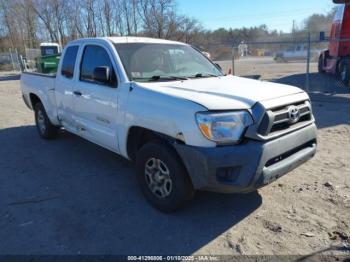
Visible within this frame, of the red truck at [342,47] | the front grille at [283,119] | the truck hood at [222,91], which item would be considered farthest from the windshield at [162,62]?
the red truck at [342,47]

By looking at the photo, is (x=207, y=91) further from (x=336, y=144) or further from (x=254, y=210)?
(x=336, y=144)

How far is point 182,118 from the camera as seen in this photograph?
326 cm

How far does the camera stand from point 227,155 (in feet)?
10.1

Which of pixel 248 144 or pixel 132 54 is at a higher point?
pixel 132 54

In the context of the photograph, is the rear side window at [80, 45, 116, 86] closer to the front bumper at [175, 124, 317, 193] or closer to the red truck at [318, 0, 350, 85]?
the front bumper at [175, 124, 317, 193]

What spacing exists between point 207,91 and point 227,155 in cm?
85

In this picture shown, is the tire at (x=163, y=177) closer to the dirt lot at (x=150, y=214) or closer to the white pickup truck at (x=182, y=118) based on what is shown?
the white pickup truck at (x=182, y=118)

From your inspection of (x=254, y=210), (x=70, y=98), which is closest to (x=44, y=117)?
(x=70, y=98)

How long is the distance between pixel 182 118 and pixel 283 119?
1.07 metres

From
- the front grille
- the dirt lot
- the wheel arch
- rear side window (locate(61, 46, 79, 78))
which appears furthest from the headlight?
rear side window (locate(61, 46, 79, 78))

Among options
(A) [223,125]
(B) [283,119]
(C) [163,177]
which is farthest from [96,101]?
(B) [283,119]

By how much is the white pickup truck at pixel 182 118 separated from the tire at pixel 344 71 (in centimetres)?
967

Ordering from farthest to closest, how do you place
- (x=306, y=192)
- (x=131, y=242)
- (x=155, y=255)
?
(x=306, y=192)
(x=131, y=242)
(x=155, y=255)

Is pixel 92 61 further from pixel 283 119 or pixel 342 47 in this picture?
pixel 342 47
